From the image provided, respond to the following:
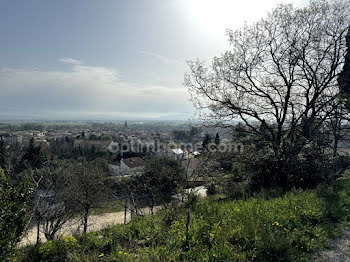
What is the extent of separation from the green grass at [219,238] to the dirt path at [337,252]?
87mm

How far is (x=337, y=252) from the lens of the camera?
2.77m

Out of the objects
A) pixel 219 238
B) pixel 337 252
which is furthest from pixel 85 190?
pixel 337 252

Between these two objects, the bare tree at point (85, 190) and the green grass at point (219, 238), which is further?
the bare tree at point (85, 190)

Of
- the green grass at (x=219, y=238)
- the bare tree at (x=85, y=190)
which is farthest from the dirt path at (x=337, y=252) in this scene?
the bare tree at (x=85, y=190)

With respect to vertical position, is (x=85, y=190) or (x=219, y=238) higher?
(x=219, y=238)

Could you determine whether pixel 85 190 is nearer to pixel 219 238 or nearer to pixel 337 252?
pixel 219 238

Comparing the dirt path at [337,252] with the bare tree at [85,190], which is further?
the bare tree at [85,190]

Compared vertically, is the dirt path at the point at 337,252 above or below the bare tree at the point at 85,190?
above

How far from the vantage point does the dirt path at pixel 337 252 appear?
2.62 m

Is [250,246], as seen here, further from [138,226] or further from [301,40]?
[301,40]

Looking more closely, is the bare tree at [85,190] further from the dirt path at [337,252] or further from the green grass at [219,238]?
the dirt path at [337,252]

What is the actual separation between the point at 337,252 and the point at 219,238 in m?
1.54

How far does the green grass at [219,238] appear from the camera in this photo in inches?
99.7

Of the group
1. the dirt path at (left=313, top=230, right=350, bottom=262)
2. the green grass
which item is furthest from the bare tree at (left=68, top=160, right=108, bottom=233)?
the dirt path at (left=313, top=230, right=350, bottom=262)
